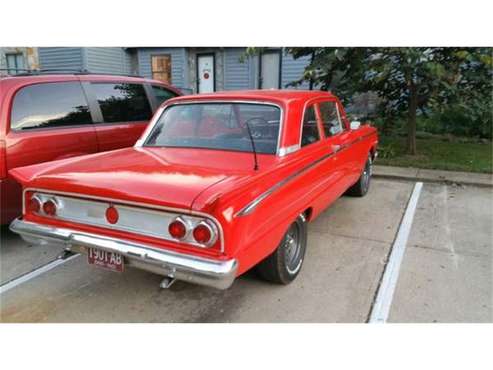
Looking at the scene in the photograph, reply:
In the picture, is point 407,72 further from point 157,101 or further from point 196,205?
point 196,205

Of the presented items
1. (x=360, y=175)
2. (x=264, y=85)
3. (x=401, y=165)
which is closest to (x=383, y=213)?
(x=360, y=175)

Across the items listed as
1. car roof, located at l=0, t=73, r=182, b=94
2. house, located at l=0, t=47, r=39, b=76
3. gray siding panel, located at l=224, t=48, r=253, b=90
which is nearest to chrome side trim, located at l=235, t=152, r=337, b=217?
car roof, located at l=0, t=73, r=182, b=94

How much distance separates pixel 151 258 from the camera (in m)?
2.45

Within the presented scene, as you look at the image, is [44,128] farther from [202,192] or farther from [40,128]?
[202,192]

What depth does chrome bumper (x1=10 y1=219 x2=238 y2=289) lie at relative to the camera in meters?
2.29

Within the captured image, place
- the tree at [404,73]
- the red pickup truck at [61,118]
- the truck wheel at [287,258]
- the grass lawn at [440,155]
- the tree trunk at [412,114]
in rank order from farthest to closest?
the tree trunk at [412,114] → the grass lawn at [440,155] → the tree at [404,73] → the red pickup truck at [61,118] → the truck wheel at [287,258]

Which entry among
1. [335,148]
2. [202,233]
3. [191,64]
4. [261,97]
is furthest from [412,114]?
[191,64]

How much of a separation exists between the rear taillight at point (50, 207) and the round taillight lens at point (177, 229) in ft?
3.50

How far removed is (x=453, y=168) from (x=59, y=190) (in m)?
7.10

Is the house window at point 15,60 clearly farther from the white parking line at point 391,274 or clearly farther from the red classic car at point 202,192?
the white parking line at point 391,274

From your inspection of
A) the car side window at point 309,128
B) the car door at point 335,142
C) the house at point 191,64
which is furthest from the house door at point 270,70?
the car side window at point 309,128

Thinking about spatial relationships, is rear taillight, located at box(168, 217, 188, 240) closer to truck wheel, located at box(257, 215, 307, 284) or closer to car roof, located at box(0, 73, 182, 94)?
truck wheel, located at box(257, 215, 307, 284)

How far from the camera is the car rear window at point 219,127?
3416 mm

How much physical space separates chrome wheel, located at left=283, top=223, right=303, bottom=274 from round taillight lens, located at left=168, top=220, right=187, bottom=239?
1128 mm
